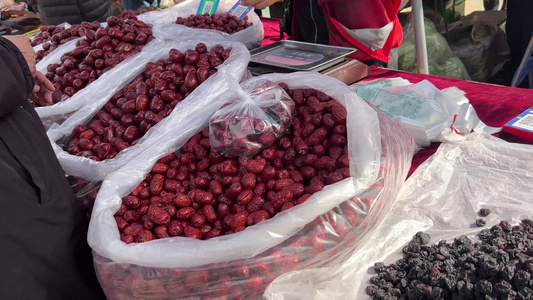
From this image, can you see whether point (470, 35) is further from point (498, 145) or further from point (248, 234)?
point (248, 234)

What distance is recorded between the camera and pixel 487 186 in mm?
1373

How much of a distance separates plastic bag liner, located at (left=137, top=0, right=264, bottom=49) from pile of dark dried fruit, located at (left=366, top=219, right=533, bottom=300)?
60.6 inches

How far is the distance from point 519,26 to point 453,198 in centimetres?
199

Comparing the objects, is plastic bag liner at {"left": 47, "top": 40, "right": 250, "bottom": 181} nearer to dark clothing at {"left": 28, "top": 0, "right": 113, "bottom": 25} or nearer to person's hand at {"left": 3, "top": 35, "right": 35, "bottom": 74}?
person's hand at {"left": 3, "top": 35, "right": 35, "bottom": 74}

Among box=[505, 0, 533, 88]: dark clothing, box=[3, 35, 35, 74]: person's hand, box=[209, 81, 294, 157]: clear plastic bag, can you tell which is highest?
box=[3, 35, 35, 74]: person's hand

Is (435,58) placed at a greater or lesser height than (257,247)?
lesser

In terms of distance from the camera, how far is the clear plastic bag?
1.35 metres

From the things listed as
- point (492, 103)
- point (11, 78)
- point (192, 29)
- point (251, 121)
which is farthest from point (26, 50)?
point (492, 103)

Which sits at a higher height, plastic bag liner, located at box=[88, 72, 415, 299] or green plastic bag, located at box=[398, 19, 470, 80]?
plastic bag liner, located at box=[88, 72, 415, 299]

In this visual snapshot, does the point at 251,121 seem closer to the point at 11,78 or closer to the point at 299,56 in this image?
the point at 11,78

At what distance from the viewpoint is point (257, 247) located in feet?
3.35

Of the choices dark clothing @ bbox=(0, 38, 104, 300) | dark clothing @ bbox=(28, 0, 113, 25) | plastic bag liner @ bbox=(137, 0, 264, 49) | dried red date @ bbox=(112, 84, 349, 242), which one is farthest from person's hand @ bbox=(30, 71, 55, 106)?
dark clothing @ bbox=(28, 0, 113, 25)

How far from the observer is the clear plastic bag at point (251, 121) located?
1346mm

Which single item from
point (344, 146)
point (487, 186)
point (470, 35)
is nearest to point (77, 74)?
point (344, 146)
